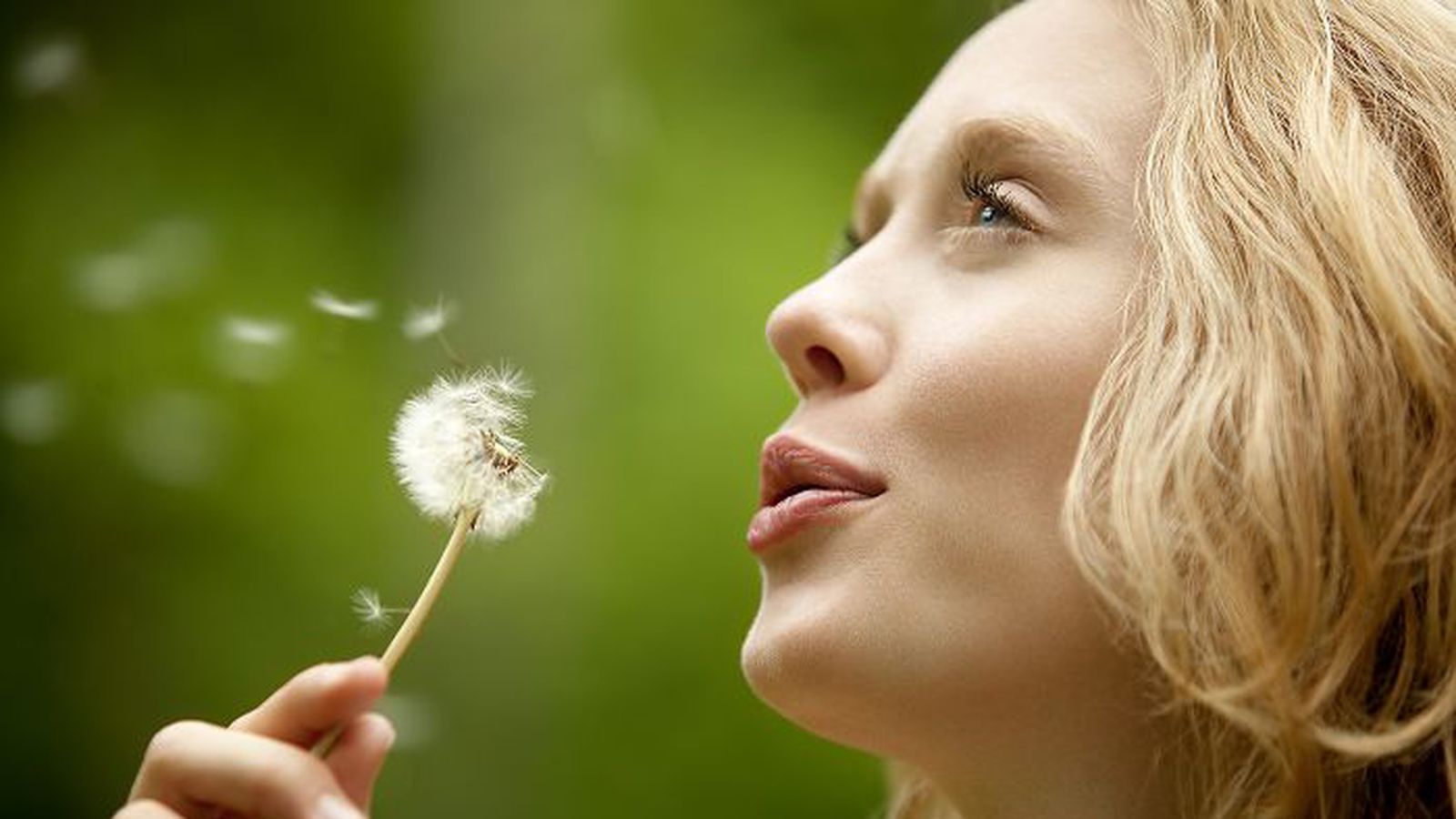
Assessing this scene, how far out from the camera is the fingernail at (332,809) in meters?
0.74

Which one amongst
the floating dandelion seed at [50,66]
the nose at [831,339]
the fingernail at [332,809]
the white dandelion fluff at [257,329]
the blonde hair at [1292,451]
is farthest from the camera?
the white dandelion fluff at [257,329]

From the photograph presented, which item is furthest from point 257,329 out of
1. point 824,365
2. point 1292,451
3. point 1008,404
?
point 1292,451

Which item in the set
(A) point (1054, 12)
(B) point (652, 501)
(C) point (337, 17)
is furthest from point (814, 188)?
(A) point (1054, 12)

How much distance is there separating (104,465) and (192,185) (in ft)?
1.19

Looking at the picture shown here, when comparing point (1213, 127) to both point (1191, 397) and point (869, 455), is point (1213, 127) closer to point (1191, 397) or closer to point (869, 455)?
point (1191, 397)

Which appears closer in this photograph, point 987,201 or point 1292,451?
point 1292,451

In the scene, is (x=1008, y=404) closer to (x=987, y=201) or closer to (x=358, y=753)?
(x=987, y=201)

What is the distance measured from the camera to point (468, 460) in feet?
2.95

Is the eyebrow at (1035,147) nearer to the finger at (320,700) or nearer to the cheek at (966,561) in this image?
the cheek at (966,561)

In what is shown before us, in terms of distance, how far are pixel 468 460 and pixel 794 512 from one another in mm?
197

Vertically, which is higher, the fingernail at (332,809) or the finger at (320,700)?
the finger at (320,700)

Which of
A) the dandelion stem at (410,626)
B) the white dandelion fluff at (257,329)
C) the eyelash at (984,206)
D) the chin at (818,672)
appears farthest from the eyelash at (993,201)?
the white dandelion fluff at (257,329)

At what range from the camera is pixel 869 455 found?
0.97 metres

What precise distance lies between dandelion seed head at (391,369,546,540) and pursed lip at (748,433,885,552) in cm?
15
